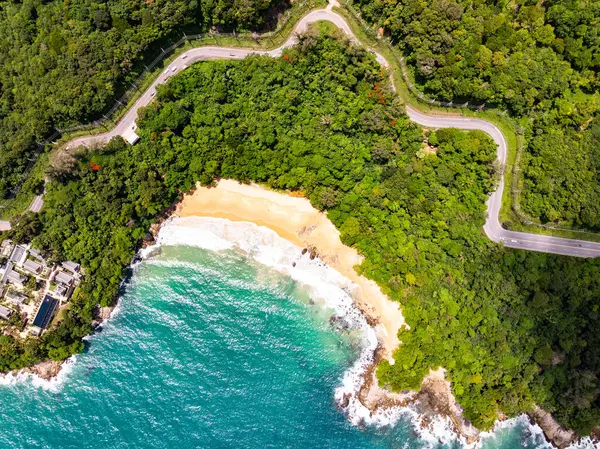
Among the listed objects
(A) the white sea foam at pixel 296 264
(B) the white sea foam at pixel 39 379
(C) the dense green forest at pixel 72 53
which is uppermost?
(C) the dense green forest at pixel 72 53

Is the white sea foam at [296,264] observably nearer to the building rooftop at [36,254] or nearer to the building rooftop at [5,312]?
the building rooftop at [36,254]

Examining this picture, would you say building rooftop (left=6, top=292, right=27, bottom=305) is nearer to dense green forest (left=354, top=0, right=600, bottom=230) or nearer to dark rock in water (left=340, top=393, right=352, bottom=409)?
dark rock in water (left=340, top=393, right=352, bottom=409)

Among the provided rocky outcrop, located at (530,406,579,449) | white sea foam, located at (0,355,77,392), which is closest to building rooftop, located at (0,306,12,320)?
white sea foam, located at (0,355,77,392)

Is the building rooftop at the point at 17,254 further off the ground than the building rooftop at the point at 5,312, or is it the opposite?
the building rooftop at the point at 17,254

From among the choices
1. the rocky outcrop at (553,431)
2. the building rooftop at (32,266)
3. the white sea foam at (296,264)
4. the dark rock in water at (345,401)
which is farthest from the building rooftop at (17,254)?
the rocky outcrop at (553,431)

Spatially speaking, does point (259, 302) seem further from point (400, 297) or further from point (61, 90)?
point (61, 90)

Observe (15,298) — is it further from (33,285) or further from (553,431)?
(553,431)
